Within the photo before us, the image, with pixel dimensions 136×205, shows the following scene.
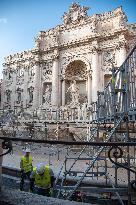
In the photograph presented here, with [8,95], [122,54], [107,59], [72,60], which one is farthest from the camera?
[8,95]

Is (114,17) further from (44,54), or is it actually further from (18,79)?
(18,79)

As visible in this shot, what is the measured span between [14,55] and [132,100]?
31.5 meters

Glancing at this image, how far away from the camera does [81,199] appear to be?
645 centimetres

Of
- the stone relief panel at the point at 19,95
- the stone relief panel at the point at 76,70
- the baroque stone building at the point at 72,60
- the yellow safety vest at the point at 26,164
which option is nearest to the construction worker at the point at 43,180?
the yellow safety vest at the point at 26,164

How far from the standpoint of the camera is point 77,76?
93.4 ft

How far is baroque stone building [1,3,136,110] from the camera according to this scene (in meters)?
26.0

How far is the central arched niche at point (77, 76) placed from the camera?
2808cm

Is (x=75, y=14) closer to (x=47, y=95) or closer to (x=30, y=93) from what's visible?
(x=47, y=95)

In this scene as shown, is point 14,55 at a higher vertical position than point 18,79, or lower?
higher

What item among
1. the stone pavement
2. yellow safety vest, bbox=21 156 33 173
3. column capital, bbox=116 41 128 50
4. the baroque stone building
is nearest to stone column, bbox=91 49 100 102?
the baroque stone building

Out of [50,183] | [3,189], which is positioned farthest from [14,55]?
[3,189]

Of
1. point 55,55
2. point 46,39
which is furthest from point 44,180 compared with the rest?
point 46,39

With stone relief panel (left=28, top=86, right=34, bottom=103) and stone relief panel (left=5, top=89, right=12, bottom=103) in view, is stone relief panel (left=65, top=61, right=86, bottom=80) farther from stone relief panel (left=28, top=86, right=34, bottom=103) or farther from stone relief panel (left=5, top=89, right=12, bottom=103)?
stone relief panel (left=5, top=89, right=12, bottom=103)

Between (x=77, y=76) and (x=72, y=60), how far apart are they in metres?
2.03
